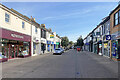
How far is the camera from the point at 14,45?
56.7 feet

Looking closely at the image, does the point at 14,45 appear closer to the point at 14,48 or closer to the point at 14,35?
the point at 14,48

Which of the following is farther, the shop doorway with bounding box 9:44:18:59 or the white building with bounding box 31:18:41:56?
the white building with bounding box 31:18:41:56

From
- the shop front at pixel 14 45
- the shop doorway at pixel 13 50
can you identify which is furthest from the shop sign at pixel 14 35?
the shop doorway at pixel 13 50

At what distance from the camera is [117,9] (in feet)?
48.9

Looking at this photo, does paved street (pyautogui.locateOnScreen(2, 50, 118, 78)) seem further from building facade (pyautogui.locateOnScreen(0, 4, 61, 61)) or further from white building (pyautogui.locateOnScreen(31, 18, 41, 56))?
white building (pyautogui.locateOnScreen(31, 18, 41, 56))

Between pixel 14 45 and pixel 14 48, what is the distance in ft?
1.45

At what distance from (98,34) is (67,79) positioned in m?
22.9

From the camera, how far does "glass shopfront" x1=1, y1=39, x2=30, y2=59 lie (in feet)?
49.4

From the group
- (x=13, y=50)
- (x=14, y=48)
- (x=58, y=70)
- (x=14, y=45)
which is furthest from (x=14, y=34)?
(x=58, y=70)

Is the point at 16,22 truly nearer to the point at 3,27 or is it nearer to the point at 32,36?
the point at 3,27

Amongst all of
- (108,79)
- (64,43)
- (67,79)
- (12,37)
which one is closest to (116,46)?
(108,79)

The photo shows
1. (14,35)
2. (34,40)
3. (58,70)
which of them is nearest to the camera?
(58,70)

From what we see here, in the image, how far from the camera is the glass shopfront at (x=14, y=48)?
15.0m

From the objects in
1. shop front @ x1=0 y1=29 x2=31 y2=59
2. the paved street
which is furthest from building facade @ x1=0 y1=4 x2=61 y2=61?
the paved street
